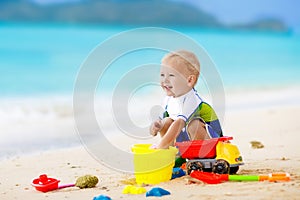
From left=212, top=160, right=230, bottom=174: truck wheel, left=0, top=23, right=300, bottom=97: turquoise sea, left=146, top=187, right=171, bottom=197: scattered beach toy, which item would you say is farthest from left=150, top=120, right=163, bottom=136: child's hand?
left=0, top=23, right=300, bottom=97: turquoise sea

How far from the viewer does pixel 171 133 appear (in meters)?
2.81

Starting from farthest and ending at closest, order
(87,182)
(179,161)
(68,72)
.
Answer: (68,72)
(179,161)
(87,182)

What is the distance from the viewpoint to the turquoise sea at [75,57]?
839 cm

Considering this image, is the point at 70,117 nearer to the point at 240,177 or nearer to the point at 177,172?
the point at 177,172

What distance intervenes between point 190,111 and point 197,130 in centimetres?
10

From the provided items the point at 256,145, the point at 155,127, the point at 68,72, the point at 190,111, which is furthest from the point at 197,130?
the point at 68,72

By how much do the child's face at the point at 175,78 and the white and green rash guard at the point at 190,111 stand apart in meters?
0.03

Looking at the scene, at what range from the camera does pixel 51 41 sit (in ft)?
43.7

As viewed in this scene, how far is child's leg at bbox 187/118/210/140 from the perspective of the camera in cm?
288

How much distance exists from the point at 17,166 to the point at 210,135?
48.4 inches

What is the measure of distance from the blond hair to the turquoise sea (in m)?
1.65

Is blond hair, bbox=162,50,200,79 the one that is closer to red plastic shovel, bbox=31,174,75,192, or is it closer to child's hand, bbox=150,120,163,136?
child's hand, bbox=150,120,163,136

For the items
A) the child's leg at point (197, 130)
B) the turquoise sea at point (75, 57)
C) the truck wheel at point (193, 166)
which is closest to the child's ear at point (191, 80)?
the child's leg at point (197, 130)

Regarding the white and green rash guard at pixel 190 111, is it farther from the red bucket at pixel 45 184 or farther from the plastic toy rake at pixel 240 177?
the red bucket at pixel 45 184
